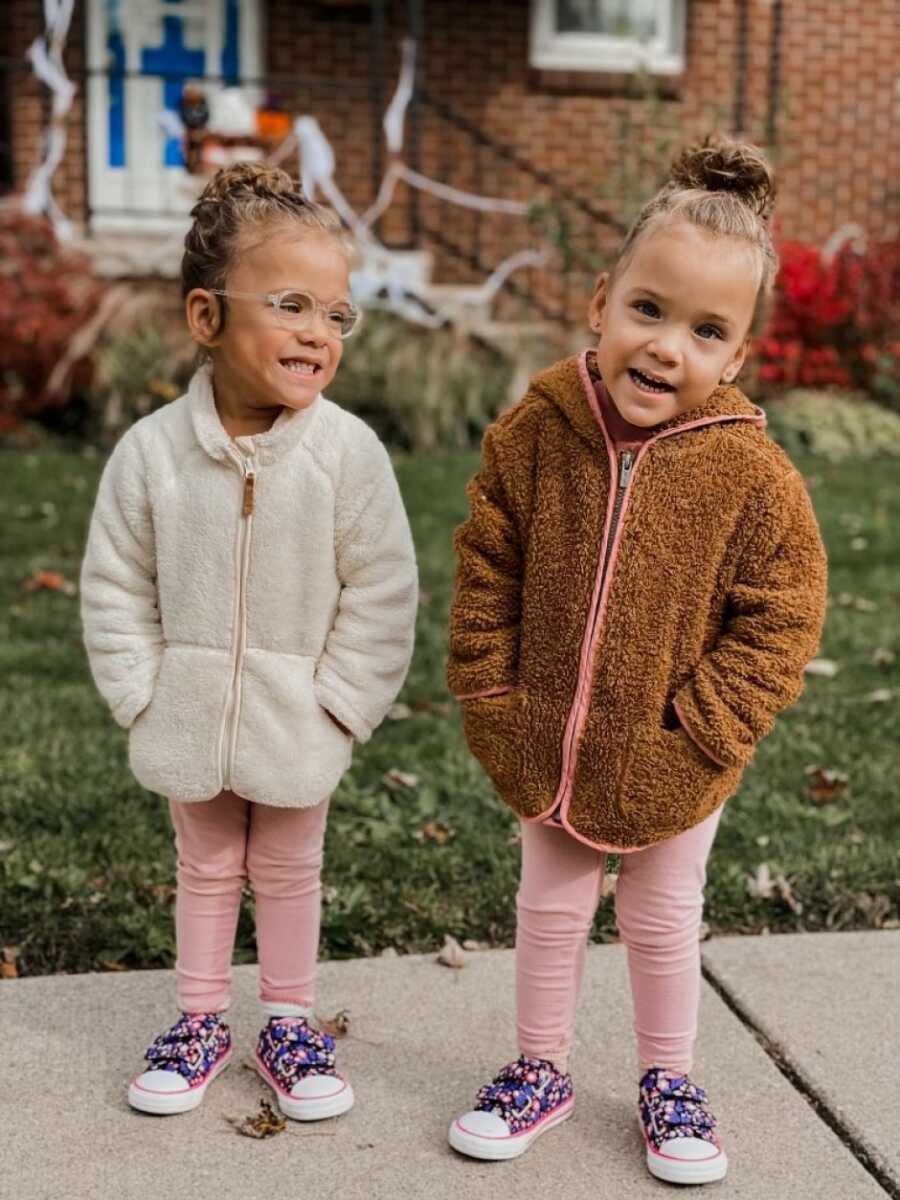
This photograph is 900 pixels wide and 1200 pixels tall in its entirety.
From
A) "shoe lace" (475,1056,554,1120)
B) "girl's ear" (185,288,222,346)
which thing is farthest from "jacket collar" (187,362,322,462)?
"shoe lace" (475,1056,554,1120)

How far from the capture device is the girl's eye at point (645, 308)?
240cm

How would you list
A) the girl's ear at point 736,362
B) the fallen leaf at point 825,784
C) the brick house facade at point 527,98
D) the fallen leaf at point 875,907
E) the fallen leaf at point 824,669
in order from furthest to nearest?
the brick house facade at point 527,98
the fallen leaf at point 824,669
the fallen leaf at point 825,784
the fallen leaf at point 875,907
the girl's ear at point 736,362

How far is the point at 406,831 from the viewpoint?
384 cm

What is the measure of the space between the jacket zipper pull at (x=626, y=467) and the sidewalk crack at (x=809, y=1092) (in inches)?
44.7

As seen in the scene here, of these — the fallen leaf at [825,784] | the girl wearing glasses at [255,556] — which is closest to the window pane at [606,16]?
the fallen leaf at [825,784]

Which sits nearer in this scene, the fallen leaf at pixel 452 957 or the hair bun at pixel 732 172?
the hair bun at pixel 732 172

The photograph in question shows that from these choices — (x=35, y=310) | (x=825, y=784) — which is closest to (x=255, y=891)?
(x=825, y=784)

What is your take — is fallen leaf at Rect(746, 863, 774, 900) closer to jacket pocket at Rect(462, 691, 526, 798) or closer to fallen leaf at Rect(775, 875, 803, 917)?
fallen leaf at Rect(775, 875, 803, 917)

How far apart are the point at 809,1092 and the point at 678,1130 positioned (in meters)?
0.37

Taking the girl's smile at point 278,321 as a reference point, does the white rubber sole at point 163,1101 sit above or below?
below

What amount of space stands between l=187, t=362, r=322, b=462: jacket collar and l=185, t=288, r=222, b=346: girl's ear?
104mm

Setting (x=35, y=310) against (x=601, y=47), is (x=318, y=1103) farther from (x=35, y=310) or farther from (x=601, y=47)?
(x=601, y=47)

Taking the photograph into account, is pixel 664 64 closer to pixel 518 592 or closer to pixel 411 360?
pixel 411 360

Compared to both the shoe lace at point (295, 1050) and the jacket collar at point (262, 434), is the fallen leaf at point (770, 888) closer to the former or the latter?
the shoe lace at point (295, 1050)
